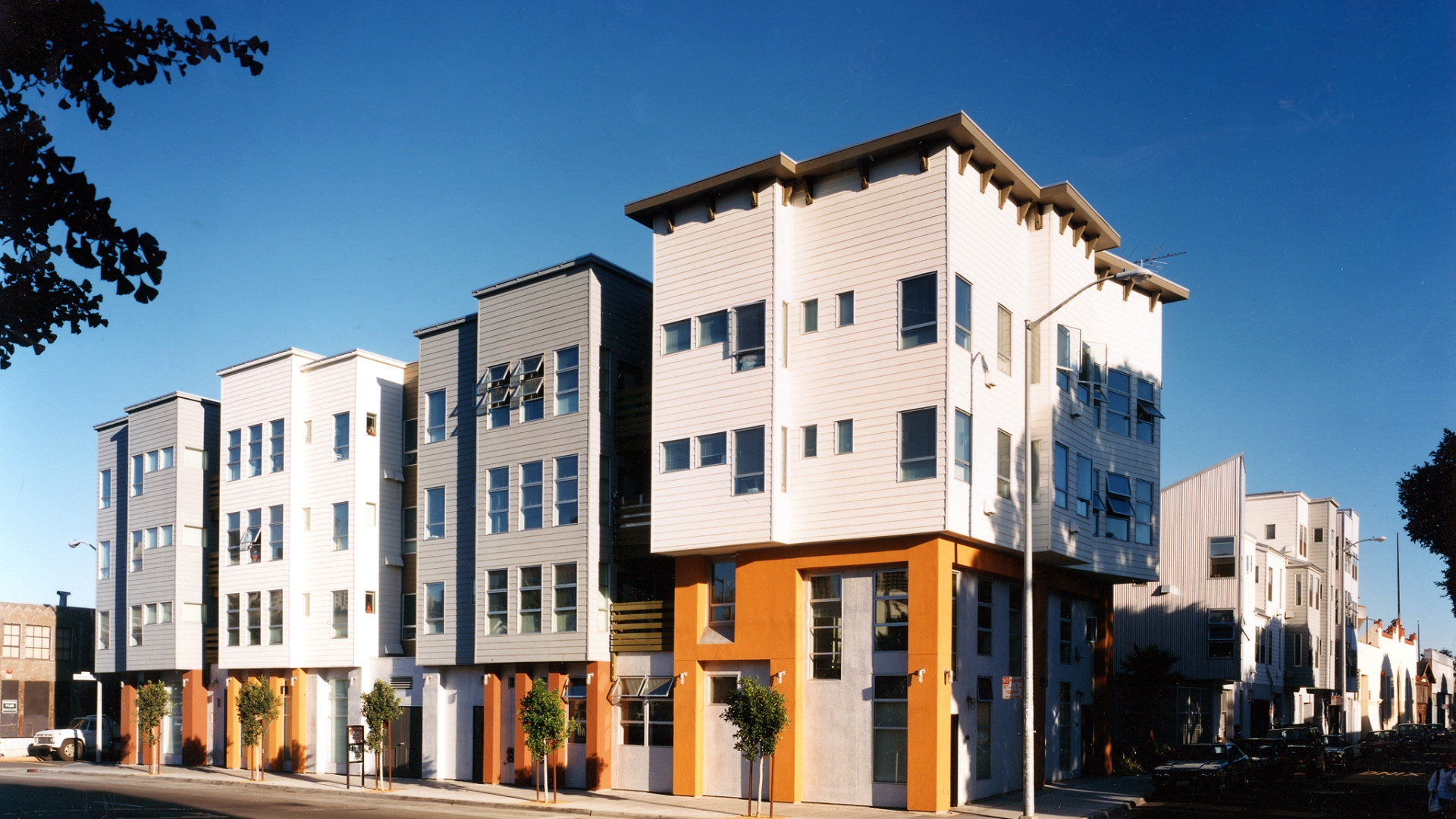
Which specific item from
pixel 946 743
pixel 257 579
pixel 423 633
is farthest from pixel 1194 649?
pixel 257 579

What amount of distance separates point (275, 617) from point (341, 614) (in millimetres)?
3551

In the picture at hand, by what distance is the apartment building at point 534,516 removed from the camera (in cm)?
3506

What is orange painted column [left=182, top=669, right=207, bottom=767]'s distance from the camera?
1861 inches

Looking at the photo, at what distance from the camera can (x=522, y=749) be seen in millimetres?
36438

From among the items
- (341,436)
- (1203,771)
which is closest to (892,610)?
(1203,771)

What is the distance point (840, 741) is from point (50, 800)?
67.1 feet

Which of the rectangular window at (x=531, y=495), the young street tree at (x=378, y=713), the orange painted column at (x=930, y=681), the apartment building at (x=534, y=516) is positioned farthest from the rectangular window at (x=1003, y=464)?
the young street tree at (x=378, y=713)

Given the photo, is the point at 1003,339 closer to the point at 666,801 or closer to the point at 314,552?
the point at 666,801

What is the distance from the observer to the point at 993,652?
31.8 m

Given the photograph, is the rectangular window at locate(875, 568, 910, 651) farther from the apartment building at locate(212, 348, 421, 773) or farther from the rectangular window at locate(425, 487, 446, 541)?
the apartment building at locate(212, 348, 421, 773)

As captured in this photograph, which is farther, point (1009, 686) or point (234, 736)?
point (234, 736)

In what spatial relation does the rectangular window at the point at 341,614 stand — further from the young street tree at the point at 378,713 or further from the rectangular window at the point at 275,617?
the young street tree at the point at 378,713

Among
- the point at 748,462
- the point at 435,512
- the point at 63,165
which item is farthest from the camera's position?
the point at 435,512

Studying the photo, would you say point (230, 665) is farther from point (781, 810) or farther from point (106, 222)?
point (106, 222)
